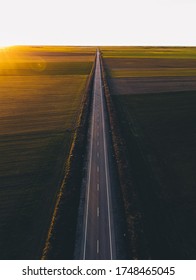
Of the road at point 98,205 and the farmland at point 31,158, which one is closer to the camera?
the road at point 98,205

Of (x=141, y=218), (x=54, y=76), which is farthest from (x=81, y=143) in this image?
(x=54, y=76)

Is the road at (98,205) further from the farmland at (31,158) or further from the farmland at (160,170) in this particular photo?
the farmland at (31,158)

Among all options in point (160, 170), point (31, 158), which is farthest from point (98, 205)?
point (31, 158)

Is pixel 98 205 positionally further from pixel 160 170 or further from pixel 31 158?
pixel 31 158

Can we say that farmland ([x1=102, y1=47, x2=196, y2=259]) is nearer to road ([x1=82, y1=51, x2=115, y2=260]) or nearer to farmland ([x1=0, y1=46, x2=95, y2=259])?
road ([x1=82, y1=51, x2=115, y2=260])

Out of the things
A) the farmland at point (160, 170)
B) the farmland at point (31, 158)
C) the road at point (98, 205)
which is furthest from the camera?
the farmland at point (31, 158)

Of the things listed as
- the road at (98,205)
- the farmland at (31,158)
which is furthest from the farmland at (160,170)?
the farmland at (31,158)

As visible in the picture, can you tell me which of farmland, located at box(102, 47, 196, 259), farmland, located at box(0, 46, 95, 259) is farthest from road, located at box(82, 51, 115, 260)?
farmland, located at box(0, 46, 95, 259)

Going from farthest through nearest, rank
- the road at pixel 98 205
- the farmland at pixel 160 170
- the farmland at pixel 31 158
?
the farmland at pixel 31 158, the farmland at pixel 160 170, the road at pixel 98 205
